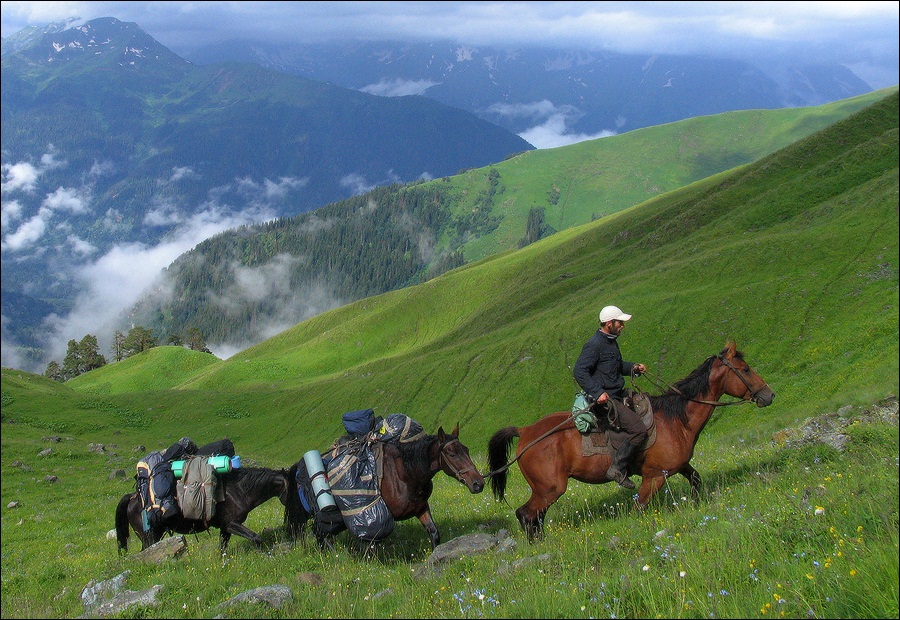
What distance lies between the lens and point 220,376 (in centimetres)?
12900

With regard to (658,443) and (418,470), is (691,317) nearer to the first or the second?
(658,443)

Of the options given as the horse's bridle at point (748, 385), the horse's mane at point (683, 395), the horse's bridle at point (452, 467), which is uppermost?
the horse's bridle at point (748, 385)

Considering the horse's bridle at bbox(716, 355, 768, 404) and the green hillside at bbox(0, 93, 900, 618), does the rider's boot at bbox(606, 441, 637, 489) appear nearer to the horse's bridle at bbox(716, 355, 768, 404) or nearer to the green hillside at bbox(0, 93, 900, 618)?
the green hillside at bbox(0, 93, 900, 618)

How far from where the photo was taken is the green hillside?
24.5 feet

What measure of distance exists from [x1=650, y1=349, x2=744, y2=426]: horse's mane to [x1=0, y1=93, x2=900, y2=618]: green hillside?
1800mm

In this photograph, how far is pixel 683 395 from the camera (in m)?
14.1

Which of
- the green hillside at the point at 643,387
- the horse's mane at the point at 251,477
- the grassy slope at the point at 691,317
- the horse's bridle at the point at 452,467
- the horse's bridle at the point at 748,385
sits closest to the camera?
the green hillside at the point at 643,387

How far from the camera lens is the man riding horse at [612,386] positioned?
13.4 meters

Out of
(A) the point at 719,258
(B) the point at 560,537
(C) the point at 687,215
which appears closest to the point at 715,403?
(B) the point at 560,537

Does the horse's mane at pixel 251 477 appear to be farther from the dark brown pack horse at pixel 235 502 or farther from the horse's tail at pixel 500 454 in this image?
the horse's tail at pixel 500 454

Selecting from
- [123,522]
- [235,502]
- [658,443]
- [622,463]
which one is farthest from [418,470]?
[123,522]

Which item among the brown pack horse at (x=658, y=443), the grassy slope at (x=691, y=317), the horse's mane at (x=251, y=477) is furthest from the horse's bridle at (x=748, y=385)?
the horse's mane at (x=251, y=477)

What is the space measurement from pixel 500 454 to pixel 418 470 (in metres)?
2.37

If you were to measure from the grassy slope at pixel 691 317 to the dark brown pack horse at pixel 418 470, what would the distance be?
9.50 meters
